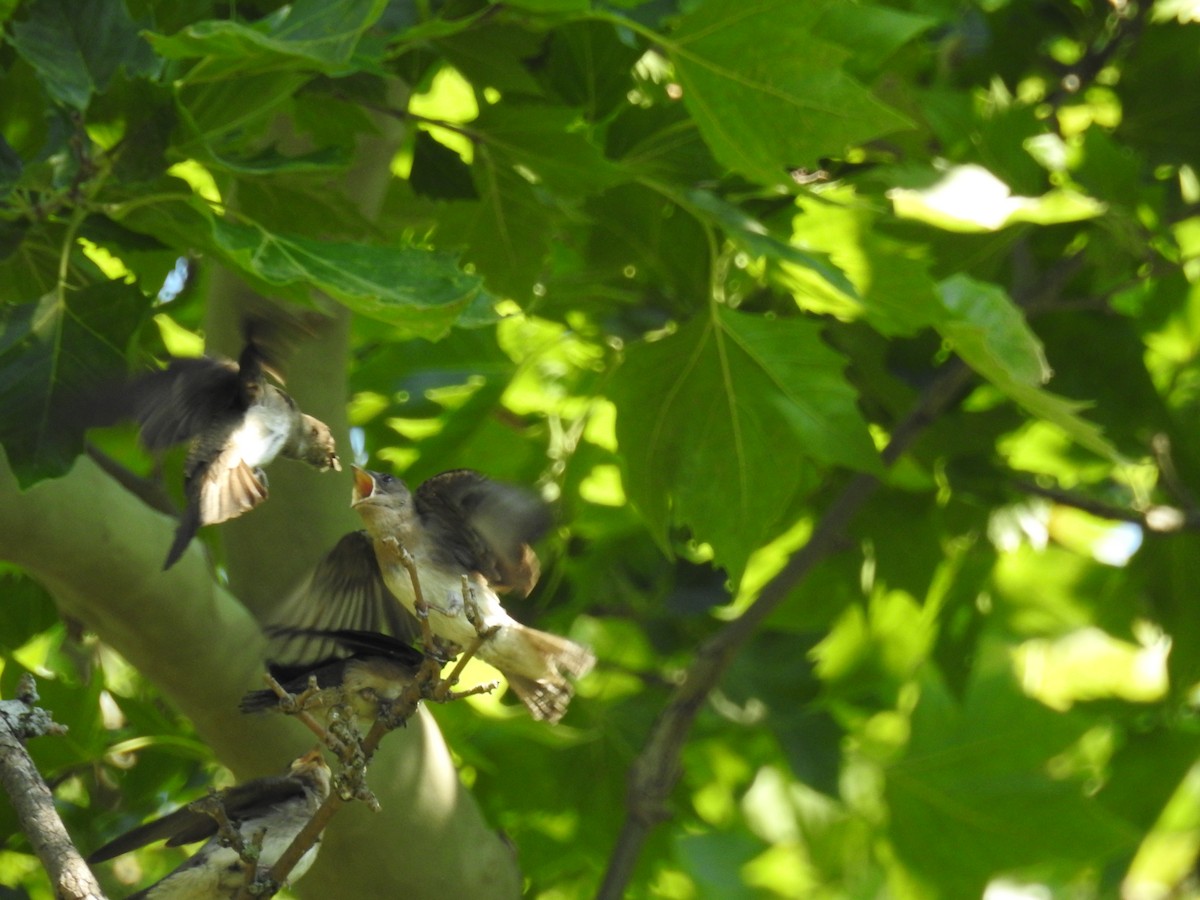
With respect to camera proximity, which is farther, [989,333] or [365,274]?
[989,333]

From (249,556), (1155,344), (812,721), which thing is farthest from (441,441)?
(1155,344)

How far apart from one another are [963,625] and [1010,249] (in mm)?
608

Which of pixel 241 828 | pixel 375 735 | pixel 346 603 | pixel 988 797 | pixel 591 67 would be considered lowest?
pixel 988 797

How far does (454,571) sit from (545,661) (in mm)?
129

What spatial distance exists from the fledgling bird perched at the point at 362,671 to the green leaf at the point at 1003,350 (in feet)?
2.27

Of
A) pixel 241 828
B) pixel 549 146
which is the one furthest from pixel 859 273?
pixel 241 828

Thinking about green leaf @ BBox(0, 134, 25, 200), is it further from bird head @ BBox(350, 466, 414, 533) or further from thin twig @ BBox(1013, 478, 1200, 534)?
thin twig @ BBox(1013, 478, 1200, 534)

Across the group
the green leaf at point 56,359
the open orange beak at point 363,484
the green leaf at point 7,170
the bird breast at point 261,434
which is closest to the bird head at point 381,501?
the open orange beak at point 363,484

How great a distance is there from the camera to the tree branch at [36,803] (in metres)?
0.90

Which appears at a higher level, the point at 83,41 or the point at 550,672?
the point at 83,41

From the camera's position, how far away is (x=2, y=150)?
119 centimetres

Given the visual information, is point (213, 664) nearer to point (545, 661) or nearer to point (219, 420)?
point (219, 420)

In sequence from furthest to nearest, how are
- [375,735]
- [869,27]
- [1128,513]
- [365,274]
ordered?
[1128,513], [869,27], [365,274], [375,735]

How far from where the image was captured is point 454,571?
1007mm
